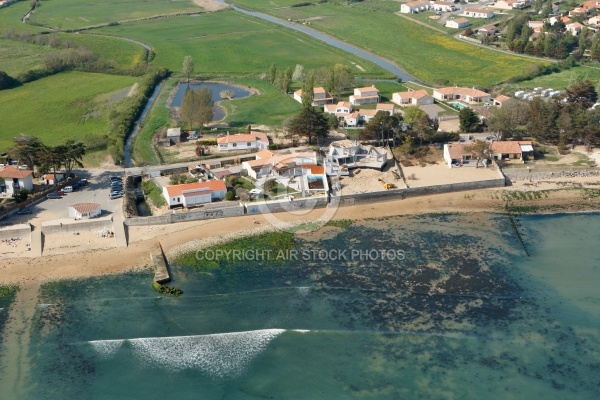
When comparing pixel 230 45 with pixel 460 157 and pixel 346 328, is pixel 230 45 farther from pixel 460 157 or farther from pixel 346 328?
pixel 346 328

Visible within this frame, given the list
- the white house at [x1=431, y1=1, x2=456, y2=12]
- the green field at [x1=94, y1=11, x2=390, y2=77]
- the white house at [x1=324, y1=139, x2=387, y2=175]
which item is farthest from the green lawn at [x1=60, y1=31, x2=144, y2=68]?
the white house at [x1=431, y1=1, x2=456, y2=12]

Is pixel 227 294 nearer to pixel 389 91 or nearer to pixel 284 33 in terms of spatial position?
pixel 389 91

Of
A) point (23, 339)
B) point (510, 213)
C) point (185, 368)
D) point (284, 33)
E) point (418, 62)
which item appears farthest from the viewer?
point (284, 33)

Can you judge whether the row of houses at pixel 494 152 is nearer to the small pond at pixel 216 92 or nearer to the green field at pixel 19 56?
the small pond at pixel 216 92

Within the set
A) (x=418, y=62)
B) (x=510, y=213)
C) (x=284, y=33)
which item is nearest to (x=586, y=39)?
(x=418, y=62)

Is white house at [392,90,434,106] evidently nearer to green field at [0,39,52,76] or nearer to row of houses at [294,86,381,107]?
row of houses at [294,86,381,107]

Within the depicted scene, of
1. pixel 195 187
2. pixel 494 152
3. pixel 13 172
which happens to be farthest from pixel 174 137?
pixel 494 152

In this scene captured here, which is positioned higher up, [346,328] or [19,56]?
[19,56]
